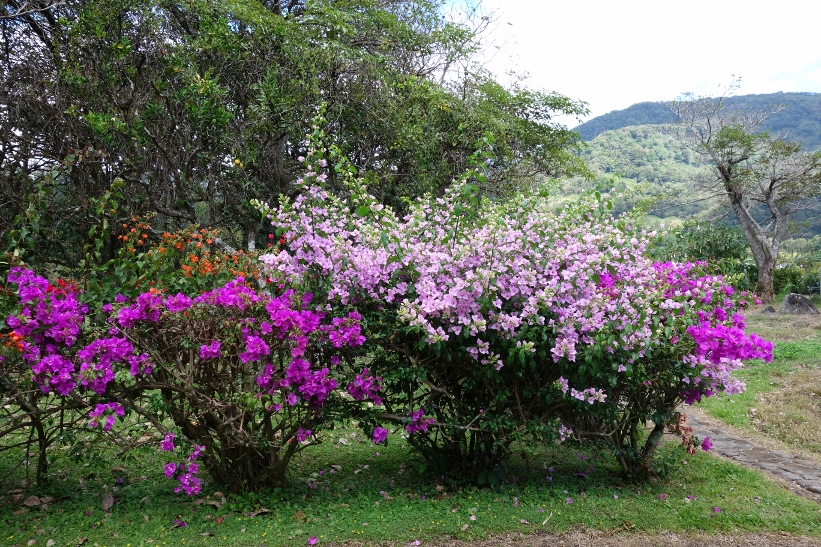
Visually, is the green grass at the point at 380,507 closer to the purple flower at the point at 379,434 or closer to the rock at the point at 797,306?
the purple flower at the point at 379,434

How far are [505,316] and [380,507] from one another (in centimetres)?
133

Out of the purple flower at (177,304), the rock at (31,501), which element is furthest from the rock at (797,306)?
the rock at (31,501)

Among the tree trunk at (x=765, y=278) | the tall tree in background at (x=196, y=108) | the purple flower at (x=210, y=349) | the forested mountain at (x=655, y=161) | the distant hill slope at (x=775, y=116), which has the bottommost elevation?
the tree trunk at (x=765, y=278)

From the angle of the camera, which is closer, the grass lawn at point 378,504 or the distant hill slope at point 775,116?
the grass lawn at point 378,504

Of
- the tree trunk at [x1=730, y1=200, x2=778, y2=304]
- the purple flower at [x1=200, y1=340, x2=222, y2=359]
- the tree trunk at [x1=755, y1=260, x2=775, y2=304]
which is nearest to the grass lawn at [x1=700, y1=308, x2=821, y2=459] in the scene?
the purple flower at [x1=200, y1=340, x2=222, y2=359]

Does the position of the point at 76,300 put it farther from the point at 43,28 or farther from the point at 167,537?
the point at 43,28

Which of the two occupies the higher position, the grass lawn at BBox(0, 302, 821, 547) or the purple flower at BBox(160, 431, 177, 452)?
the purple flower at BBox(160, 431, 177, 452)

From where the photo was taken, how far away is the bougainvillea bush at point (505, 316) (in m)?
3.04

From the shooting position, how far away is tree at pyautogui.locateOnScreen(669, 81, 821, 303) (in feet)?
63.1


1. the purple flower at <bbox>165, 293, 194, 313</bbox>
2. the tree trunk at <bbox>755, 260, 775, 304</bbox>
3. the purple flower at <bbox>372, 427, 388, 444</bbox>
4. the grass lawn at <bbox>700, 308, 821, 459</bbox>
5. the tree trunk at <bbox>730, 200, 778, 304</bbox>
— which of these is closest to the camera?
the purple flower at <bbox>165, 293, 194, 313</bbox>

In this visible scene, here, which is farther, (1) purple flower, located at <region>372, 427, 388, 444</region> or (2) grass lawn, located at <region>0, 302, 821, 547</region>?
(1) purple flower, located at <region>372, 427, 388, 444</region>

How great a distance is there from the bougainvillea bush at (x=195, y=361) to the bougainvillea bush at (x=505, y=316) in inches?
10.2

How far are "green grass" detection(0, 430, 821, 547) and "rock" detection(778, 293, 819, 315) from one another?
520 inches

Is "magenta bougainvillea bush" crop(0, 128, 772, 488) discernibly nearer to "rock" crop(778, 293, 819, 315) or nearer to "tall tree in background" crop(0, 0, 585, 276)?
"tall tree in background" crop(0, 0, 585, 276)
